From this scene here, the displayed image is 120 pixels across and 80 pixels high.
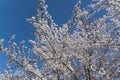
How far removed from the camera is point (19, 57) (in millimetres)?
9461

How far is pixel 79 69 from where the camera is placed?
34.5 feet

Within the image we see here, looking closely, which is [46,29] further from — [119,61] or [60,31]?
[119,61]

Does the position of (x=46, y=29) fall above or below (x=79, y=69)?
above

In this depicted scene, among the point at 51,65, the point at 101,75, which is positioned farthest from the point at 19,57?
the point at 101,75

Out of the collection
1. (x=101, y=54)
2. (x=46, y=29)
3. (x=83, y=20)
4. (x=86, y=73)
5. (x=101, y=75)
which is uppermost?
(x=83, y=20)

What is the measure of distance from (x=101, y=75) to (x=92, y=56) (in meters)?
1.14

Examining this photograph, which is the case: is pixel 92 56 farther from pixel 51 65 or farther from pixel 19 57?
pixel 19 57

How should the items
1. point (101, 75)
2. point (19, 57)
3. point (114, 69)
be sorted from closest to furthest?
point (101, 75) → point (19, 57) → point (114, 69)

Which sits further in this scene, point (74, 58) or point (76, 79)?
point (74, 58)

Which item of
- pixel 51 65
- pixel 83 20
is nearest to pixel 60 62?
pixel 51 65

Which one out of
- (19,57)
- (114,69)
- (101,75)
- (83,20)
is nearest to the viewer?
(101,75)

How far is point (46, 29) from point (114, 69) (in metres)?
2.52

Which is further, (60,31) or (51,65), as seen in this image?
(60,31)

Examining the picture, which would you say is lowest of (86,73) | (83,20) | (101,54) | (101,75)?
(101,75)
